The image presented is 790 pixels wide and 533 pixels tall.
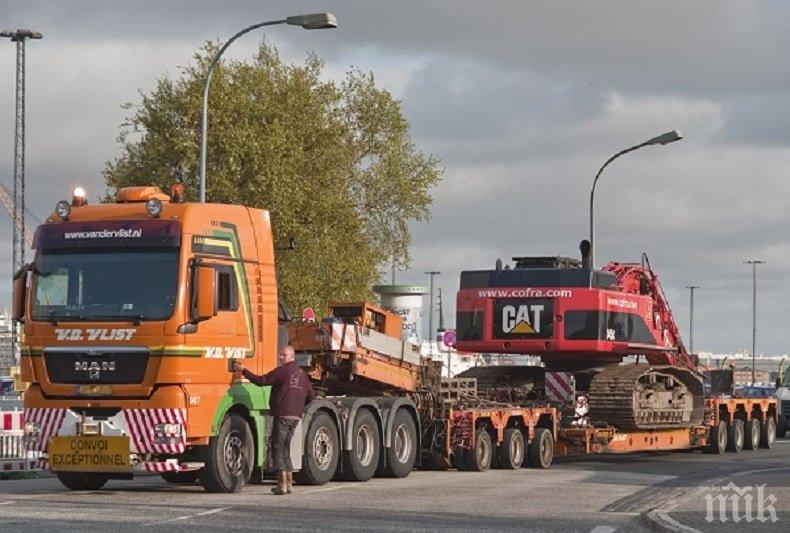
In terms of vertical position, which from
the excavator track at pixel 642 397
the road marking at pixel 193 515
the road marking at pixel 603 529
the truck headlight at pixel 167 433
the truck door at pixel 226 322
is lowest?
the road marking at pixel 193 515

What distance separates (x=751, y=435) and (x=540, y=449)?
12.0 m

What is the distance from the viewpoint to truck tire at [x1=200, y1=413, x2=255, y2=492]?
66.9 feet

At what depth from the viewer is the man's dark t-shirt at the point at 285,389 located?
21000 mm

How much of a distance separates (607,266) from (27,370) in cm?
1575

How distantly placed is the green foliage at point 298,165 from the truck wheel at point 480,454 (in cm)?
2667

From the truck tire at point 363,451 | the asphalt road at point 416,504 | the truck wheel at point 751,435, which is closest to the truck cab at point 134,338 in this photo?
the asphalt road at point 416,504

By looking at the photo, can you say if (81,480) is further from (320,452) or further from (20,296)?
(320,452)

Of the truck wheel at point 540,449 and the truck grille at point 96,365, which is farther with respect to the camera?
the truck wheel at point 540,449

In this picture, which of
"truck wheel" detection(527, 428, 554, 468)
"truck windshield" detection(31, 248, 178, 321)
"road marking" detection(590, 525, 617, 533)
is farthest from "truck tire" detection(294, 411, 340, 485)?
"truck wheel" detection(527, 428, 554, 468)

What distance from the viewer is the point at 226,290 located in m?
20.6

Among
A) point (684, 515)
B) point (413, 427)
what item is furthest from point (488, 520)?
point (413, 427)

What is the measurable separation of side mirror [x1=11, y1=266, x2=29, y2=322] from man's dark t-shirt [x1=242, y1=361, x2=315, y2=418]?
3.07 m

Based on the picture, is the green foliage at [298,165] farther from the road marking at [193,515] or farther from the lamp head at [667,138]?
the road marking at [193,515]

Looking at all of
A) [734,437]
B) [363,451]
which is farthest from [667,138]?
[363,451]
